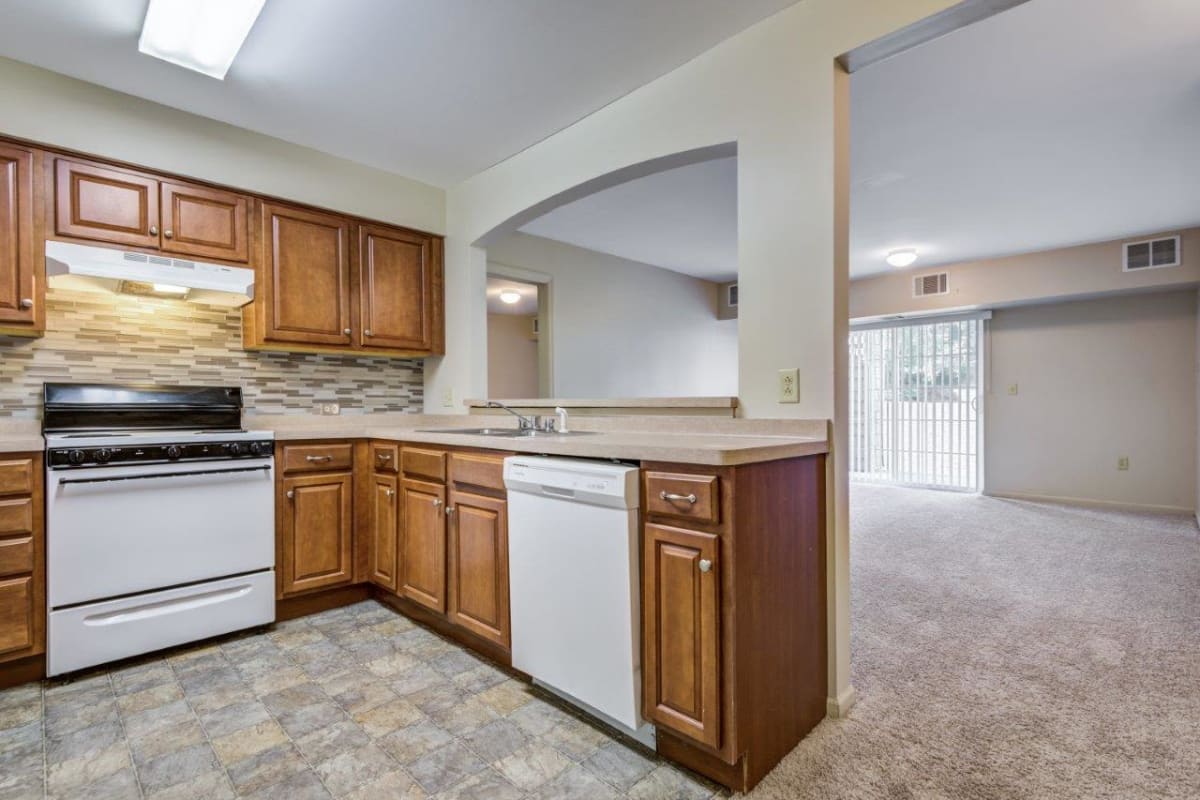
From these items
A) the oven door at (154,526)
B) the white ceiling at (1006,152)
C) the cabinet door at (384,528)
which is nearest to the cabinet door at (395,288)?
the cabinet door at (384,528)

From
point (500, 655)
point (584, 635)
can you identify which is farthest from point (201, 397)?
point (584, 635)

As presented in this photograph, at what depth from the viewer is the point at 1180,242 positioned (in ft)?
15.3

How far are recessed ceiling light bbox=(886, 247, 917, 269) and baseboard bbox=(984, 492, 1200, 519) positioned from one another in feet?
8.81

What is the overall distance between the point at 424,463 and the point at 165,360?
1.44 meters

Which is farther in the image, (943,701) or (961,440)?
(961,440)

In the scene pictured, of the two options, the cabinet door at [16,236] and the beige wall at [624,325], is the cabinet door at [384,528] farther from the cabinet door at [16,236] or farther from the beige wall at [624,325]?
the beige wall at [624,325]

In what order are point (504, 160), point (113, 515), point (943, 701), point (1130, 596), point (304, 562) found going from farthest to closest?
1. point (504, 160)
2. point (1130, 596)
3. point (304, 562)
4. point (113, 515)
5. point (943, 701)

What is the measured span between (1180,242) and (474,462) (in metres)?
5.90

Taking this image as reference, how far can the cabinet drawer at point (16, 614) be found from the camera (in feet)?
6.66

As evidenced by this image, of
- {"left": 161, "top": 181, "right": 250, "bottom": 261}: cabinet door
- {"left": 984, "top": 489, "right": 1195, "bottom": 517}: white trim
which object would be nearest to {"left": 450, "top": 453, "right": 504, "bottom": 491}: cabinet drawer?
{"left": 161, "top": 181, "right": 250, "bottom": 261}: cabinet door

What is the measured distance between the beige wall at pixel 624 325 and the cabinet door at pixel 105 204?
231cm

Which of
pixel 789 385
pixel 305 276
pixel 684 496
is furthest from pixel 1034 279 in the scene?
pixel 305 276

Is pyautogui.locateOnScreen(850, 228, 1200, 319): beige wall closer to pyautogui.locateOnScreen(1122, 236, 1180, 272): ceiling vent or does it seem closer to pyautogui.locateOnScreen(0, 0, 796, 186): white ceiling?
pyautogui.locateOnScreen(1122, 236, 1180, 272): ceiling vent

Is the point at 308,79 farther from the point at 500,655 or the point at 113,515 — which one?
the point at 500,655
